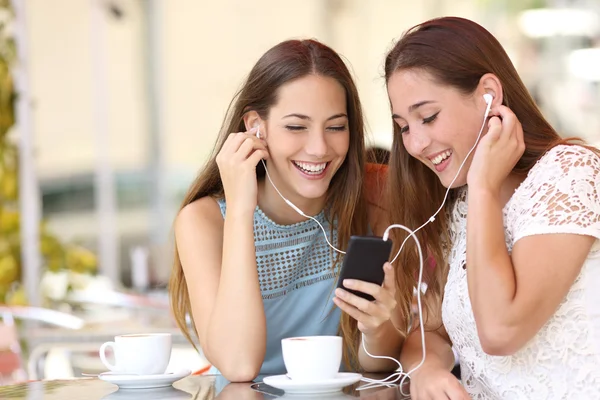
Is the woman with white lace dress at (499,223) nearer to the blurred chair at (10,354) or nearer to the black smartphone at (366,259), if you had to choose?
the black smartphone at (366,259)

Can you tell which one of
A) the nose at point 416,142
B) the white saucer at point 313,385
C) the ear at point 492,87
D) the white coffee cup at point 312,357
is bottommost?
the white saucer at point 313,385

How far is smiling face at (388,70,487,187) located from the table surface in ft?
1.66

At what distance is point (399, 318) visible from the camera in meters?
2.20

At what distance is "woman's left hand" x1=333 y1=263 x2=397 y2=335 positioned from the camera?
186 centimetres

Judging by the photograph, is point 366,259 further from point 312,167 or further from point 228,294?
point 312,167

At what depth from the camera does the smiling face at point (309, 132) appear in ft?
7.61

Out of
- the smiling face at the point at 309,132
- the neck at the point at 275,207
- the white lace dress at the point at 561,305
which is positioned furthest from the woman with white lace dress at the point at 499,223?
the neck at the point at 275,207

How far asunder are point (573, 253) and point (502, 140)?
0.27m

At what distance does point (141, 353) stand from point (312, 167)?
28.0 inches

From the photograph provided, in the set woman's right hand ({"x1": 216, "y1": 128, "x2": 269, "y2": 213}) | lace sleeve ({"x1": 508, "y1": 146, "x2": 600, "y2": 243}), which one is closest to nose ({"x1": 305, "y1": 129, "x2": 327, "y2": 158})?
woman's right hand ({"x1": 216, "y1": 128, "x2": 269, "y2": 213})

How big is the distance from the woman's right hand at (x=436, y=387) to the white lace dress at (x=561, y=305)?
0.39 ft

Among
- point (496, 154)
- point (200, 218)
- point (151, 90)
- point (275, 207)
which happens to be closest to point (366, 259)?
point (496, 154)

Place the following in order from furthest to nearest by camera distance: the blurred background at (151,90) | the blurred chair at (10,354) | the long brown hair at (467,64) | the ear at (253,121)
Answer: the blurred background at (151,90) → the blurred chair at (10,354) → the ear at (253,121) → the long brown hair at (467,64)

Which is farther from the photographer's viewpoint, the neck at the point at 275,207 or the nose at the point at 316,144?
the neck at the point at 275,207
